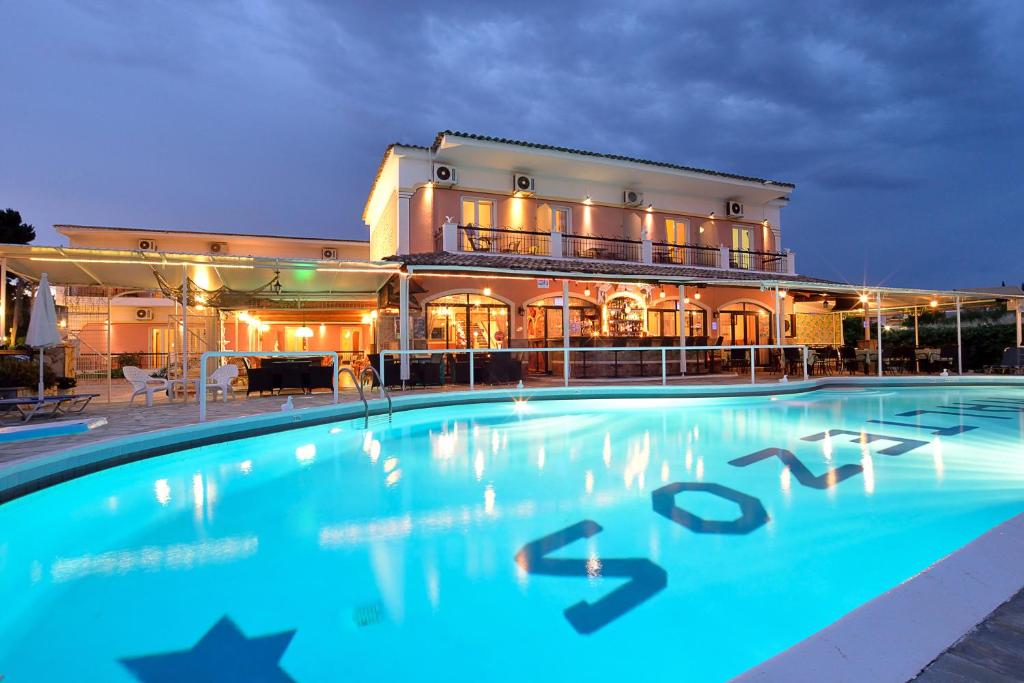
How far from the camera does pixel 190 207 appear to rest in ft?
207

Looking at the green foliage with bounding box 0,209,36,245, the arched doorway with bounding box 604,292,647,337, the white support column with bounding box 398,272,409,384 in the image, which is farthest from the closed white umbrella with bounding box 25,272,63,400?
the green foliage with bounding box 0,209,36,245

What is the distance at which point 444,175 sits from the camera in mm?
15078

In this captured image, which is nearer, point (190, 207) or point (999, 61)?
point (999, 61)

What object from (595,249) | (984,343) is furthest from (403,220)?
(984,343)

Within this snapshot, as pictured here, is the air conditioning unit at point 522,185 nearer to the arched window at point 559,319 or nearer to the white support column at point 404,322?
the arched window at point 559,319

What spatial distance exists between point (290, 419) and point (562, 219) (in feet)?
37.7

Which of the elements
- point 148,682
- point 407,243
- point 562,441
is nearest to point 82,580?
point 148,682

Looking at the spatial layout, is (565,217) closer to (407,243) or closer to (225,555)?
(407,243)

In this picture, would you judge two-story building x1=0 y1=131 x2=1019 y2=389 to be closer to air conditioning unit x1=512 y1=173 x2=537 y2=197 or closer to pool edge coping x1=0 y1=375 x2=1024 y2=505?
air conditioning unit x1=512 y1=173 x2=537 y2=197

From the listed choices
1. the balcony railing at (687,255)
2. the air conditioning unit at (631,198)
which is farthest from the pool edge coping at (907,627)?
the air conditioning unit at (631,198)

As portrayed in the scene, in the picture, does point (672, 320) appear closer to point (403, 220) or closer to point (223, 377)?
point (403, 220)

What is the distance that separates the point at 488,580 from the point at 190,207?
73.5 meters

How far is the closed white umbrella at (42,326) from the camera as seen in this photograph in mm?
8016

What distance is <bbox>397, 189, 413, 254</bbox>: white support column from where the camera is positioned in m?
14.8
